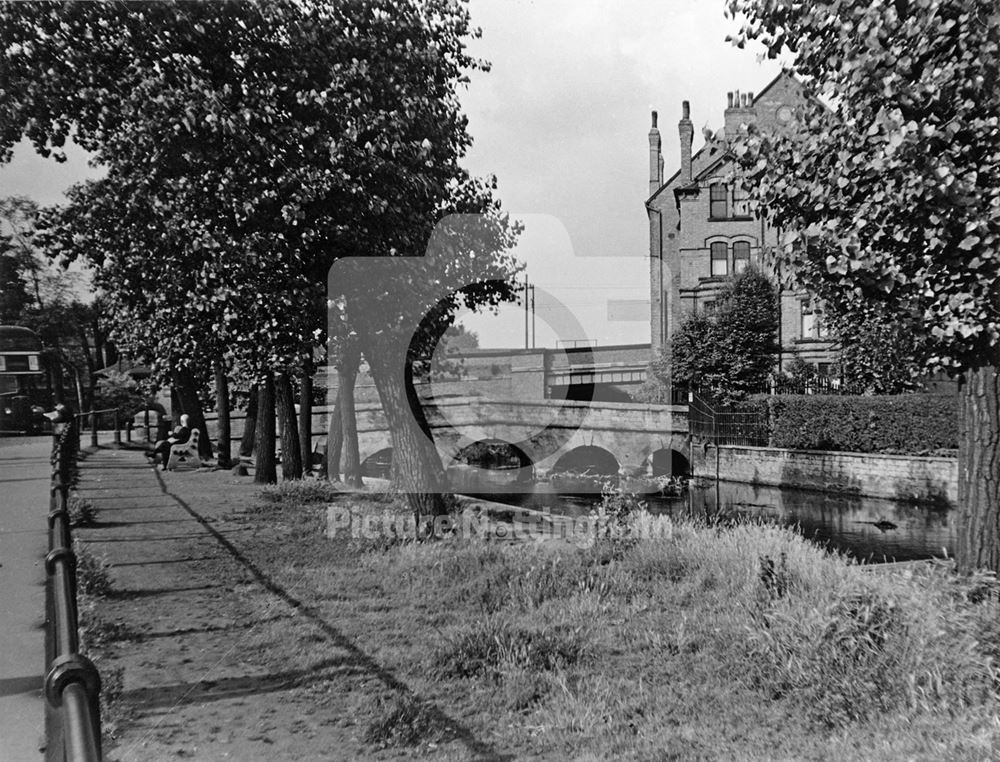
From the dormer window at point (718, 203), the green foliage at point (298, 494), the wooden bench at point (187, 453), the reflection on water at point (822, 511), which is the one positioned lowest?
the reflection on water at point (822, 511)

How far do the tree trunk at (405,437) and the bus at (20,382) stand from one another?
5.69 metres

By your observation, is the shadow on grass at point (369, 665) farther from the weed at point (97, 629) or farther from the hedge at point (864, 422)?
the hedge at point (864, 422)

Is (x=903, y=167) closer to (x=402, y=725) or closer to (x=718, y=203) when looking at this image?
(x=402, y=725)

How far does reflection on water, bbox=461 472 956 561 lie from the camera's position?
56.5 ft

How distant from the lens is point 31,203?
29.7 feet

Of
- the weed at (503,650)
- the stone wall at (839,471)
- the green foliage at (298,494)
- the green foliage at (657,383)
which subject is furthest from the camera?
the green foliage at (657,383)

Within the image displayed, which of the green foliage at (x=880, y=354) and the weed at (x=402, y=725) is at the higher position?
the green foliage at (x=880, y=354)

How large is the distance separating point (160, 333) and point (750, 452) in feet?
72.5

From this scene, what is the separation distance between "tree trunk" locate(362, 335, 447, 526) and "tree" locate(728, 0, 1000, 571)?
5741 mm

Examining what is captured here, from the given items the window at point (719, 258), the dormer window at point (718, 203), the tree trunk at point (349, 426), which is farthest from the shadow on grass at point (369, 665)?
the dormer window at point (718, 203)

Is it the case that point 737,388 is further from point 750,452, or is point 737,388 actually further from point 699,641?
point 699,641

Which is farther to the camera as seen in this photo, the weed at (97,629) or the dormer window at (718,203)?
the dormer window at (718,203)

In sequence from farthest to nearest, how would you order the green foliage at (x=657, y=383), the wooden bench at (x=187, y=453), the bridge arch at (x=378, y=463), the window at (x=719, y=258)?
the window at (x=719, y=258) < the green foliage at (x=657, y=383) < the bridge arch at (x=378, y=463) < the wooden bench at (x=187, y=453)

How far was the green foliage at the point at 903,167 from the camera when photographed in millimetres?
5738
